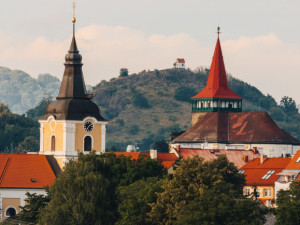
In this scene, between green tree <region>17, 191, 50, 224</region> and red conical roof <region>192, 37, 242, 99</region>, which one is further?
red conical roof <region>192, 37, 242, 99</region>

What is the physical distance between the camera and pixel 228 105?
184 metres

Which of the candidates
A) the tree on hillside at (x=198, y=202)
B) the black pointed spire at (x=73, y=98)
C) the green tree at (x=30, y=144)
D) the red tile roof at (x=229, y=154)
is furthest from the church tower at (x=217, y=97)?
the tree on hillside at (x=198, y=202)

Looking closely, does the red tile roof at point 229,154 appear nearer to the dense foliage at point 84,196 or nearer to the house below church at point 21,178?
the house below church at point 21,178

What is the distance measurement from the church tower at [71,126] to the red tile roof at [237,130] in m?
53.6

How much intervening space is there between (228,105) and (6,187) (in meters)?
81.8

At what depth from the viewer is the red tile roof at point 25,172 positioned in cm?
10662

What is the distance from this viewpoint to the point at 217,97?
18275cm

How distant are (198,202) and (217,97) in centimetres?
10044

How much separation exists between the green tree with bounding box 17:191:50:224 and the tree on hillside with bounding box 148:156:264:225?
38.1ft

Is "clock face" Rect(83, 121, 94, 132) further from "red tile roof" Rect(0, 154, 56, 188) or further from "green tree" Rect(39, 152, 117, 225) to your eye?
"green tree" Rect(39, 152, 117, 225)

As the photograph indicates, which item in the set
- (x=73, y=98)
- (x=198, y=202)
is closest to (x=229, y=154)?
(x=73, y=98)

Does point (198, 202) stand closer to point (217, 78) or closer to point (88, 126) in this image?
point (88, 126)

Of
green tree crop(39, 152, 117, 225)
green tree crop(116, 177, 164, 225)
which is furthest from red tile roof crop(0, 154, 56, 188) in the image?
green tree crop(39, 152, 117, 225)

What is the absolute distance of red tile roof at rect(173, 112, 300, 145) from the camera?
162m
